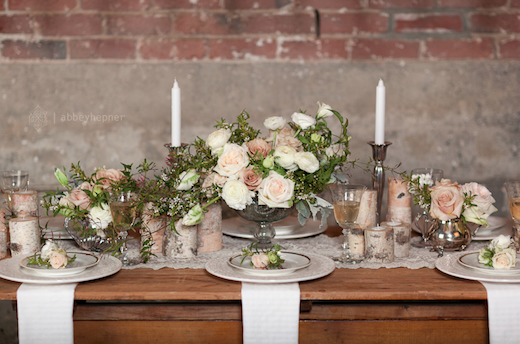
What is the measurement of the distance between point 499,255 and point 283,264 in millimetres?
465

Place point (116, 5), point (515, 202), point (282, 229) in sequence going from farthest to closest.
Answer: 1. point (116, 5)
2. point (282, 229)
3. point (515, 202)

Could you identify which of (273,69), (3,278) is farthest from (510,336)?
(273,69)

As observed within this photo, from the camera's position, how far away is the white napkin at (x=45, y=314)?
99 cm

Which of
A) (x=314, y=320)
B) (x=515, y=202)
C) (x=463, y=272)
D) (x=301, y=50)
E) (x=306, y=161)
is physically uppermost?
(x=301, y=50)

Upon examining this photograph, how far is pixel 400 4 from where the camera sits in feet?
6.76

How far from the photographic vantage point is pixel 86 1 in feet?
6.73

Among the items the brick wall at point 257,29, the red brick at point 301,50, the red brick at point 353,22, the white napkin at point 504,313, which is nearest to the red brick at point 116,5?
the brick wall at point 257,29

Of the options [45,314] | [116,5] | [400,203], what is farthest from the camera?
[116,5]

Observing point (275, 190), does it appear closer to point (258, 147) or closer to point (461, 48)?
point (258, 147)

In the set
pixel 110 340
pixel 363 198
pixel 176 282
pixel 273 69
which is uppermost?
pixel 273 69

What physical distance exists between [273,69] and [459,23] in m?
0.78

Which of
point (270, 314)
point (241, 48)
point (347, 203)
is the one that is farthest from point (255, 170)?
point (241, 48)

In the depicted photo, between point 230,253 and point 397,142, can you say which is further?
point 397,142

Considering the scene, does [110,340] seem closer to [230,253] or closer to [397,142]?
[230,253]
